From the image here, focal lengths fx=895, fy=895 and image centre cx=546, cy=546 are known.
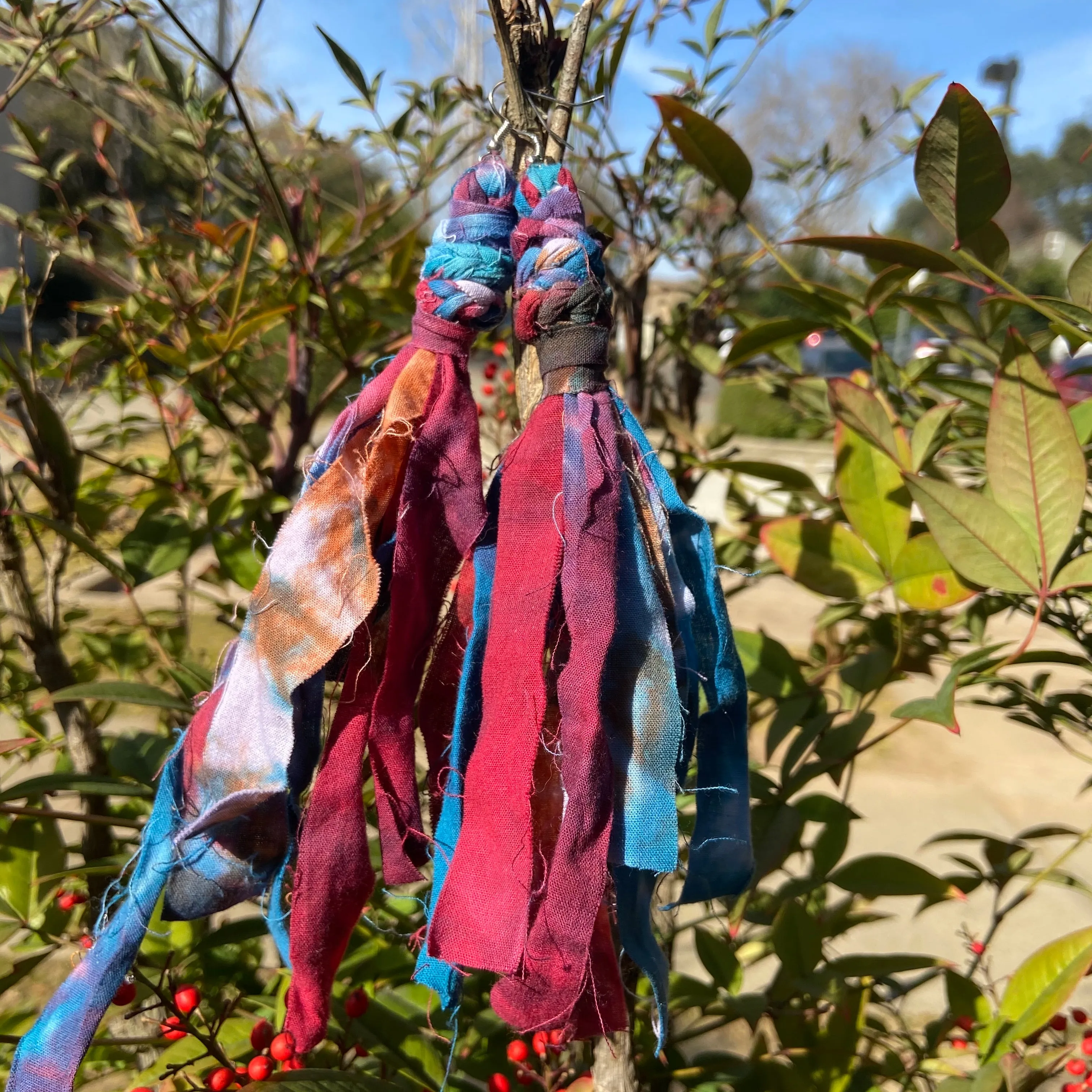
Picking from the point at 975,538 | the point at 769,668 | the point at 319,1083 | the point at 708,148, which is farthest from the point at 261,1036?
the point at 708,148

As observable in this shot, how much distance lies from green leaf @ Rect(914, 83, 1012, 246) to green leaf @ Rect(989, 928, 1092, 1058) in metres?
0.48

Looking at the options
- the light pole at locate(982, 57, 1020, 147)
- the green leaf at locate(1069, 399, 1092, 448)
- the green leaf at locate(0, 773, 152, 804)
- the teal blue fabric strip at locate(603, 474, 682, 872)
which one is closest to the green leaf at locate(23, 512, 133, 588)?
the green leaf at locate(0, 773, 152, 804)

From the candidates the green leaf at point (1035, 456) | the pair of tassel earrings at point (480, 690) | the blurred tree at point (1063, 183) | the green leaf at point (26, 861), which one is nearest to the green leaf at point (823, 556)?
the green leaf at point (1035, 456)

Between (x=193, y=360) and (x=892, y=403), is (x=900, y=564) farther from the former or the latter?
(x=193, y=360)

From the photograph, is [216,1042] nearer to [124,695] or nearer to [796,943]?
[124,695]

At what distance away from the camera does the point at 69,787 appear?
22.2 inches

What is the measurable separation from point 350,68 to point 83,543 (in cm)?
42

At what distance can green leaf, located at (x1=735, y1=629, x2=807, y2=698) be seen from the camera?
72 centimetres

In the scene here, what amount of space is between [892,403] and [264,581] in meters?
0.68

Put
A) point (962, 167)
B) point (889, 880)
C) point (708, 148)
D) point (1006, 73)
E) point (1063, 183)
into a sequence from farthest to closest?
point (1063, 183) < point (1006, 73) < point (889, 880) < point (708, 148) < point (962, 167)

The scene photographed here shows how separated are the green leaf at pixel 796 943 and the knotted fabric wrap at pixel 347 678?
14.7 inches

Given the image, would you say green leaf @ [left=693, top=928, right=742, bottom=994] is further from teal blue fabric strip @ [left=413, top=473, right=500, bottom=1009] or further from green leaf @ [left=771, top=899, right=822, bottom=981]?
teal blue fabric strip @ [left=413, top=473, right=500, bottom=1009]

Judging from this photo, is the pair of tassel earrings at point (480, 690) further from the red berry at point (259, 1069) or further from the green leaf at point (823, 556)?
the green leaf at point (823, 556)

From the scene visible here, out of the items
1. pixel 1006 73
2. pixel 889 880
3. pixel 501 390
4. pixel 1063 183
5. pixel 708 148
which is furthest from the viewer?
Result: pixel 1063 183
